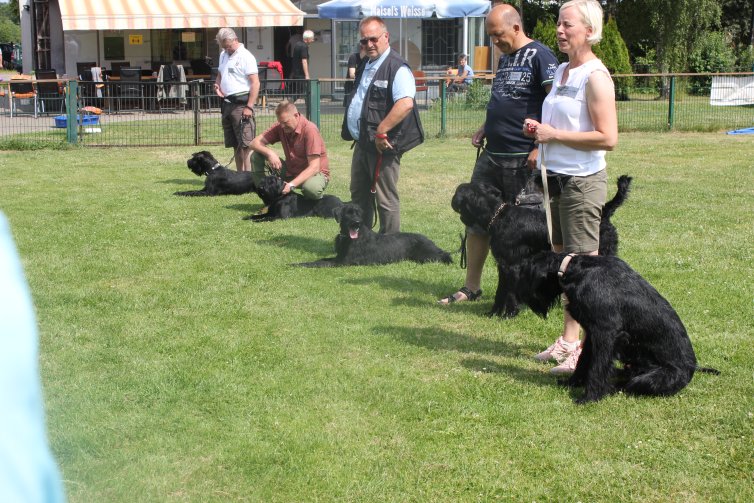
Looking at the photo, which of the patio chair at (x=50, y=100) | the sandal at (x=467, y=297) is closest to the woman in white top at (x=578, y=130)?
the sandal at (x=467, y=297)

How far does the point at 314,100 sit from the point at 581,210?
12.0 meters

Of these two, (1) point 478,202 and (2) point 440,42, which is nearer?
(1) point 478,202

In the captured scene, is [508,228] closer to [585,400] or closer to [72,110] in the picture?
[585,400]

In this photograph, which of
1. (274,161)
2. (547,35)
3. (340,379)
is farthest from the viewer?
(547,35)

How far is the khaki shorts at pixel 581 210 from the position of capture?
4727mm

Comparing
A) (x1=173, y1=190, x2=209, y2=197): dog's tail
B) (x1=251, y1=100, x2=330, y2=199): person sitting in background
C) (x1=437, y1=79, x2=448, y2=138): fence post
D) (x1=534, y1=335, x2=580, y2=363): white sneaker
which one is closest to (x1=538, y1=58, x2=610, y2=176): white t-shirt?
(x1=534, y1=335, x2=580, y2=363): white sneaker

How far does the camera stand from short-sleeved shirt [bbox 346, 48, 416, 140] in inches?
284

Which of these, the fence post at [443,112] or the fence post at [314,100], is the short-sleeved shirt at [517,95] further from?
the fence post at [443,112]

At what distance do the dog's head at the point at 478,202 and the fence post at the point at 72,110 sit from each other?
38.0ft

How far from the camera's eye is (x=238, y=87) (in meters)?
11.4

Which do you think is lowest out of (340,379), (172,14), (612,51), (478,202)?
(340,379)

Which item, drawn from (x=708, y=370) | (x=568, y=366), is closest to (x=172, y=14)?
(x=568, y=366)

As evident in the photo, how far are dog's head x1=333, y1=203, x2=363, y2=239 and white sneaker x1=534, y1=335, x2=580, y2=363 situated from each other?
264 centimetres

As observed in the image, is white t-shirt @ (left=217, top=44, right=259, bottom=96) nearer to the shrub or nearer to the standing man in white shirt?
the standing man in white shirt
